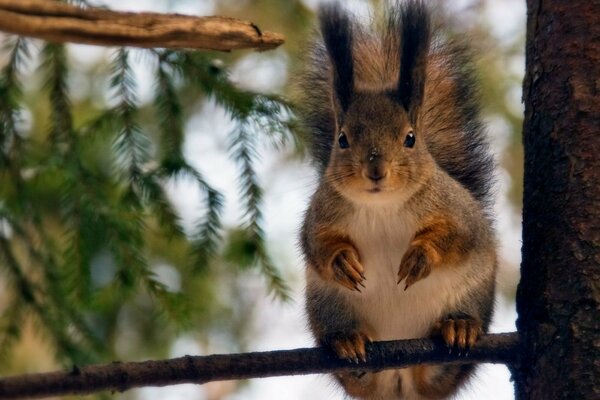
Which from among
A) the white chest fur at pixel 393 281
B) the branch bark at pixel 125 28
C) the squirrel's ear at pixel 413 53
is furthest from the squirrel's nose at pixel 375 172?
the branch bark at pixel 125 28

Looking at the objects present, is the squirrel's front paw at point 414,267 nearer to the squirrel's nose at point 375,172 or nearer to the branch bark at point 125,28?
the squirrel's nose at point 375,172

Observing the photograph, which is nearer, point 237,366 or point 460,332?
point 237,366

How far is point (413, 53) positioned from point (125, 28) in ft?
2.82

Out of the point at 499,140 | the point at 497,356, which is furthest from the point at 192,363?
the point at 499,140

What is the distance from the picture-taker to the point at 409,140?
2184 millimetres

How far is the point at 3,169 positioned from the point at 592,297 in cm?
129

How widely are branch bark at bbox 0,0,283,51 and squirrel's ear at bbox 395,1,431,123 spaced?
25.5 inches

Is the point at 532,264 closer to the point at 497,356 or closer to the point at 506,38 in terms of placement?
the point at 497,356

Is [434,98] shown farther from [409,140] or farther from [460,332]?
[460,332]

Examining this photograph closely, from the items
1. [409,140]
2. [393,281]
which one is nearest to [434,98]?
[409,140]

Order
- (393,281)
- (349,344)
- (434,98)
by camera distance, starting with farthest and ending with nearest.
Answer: (434,98)
(393,281)
(349,344)

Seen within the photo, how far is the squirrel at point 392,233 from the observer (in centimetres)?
206

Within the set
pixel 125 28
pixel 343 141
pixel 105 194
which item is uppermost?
pixel 125 28

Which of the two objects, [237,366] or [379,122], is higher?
[379,122]
